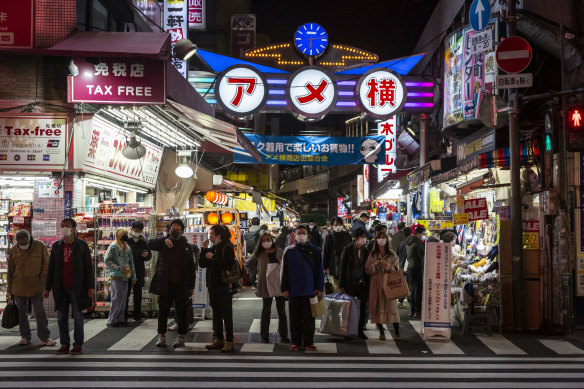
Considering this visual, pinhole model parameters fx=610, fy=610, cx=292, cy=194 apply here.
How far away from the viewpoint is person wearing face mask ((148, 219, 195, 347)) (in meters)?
10.1

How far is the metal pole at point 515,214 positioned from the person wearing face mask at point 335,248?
14.4 ft

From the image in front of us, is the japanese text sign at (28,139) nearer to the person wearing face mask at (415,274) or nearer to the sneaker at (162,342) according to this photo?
the sneaker at (162,342)

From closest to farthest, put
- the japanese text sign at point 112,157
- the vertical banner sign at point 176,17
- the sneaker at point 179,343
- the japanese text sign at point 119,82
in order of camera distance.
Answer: the sneaker at point 179,343
the japanese text sign at point 119,82
the japanese text sign at point 112,157
the vertical banner sign at point 176,17

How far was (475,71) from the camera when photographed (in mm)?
17844

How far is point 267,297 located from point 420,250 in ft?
15.1

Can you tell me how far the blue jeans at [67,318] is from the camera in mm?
9562

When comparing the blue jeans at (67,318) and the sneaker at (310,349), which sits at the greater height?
the blue jeans at (67,318)

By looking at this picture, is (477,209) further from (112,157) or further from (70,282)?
(112,157)

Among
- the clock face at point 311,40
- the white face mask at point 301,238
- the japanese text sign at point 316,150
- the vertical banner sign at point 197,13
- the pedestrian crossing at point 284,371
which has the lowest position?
the pedestrian crossing at point 284,371

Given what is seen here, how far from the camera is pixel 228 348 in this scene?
988 centimetres

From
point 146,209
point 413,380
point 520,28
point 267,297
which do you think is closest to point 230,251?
point 267,297

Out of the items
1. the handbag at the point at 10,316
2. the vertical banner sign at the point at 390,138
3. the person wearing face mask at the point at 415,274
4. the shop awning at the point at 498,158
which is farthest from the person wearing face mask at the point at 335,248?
the vertical banner sign at the point at 390,138

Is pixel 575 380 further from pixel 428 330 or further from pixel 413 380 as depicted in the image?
pixel 428 330

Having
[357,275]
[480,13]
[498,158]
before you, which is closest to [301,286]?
[357,275]
